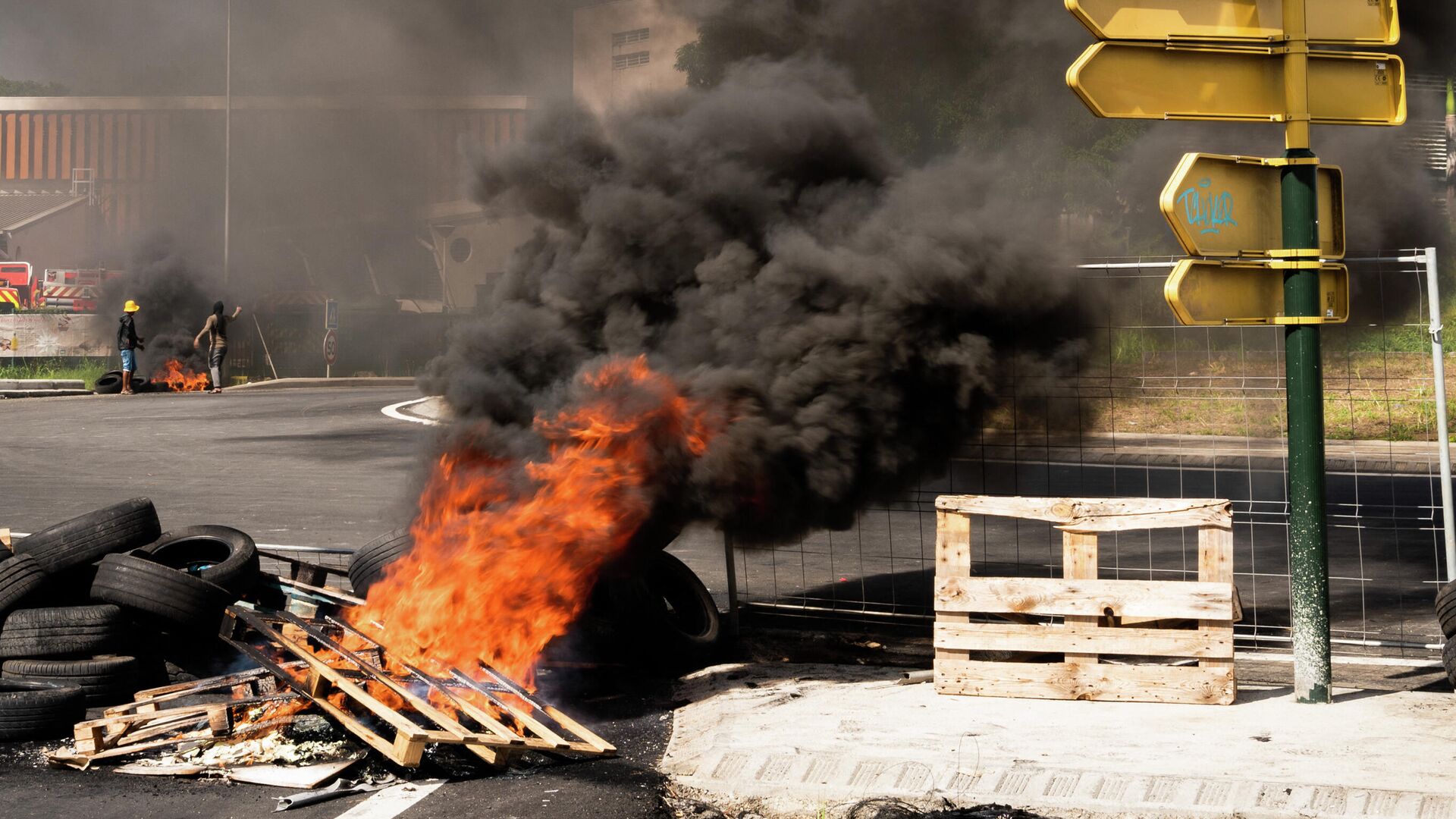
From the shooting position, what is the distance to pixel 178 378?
29.0 metres

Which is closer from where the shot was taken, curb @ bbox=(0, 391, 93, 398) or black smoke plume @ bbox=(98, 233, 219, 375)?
curb @ bbox=(0, 391, 93, 398)

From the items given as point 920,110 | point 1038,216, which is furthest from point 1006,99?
point 1038,216

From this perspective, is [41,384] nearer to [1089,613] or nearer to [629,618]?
[629,618]

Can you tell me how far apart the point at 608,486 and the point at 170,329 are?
96.0 ft

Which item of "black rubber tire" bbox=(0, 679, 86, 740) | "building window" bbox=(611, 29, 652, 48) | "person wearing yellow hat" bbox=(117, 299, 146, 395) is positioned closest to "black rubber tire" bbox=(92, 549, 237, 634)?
"black rubber tire" bbox=(0, 679, 86, 740)

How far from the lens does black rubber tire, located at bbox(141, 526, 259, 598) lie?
650cm

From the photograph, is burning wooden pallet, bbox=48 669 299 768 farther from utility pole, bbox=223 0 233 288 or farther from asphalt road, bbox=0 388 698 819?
utility pole, bbox=223 0 233 288

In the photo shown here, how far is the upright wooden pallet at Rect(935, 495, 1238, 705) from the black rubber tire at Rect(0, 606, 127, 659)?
163 inches

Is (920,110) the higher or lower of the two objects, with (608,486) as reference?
higher

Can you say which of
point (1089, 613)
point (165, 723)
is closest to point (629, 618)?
point (165, 723)

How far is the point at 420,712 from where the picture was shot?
530 cm

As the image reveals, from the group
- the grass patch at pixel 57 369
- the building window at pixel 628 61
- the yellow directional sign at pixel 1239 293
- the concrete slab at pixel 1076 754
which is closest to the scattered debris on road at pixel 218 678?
the concrete slab at pixel 1076 754

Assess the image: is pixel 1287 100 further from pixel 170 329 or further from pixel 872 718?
pixel 170 329

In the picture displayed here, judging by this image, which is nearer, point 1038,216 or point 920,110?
point 1038,216
